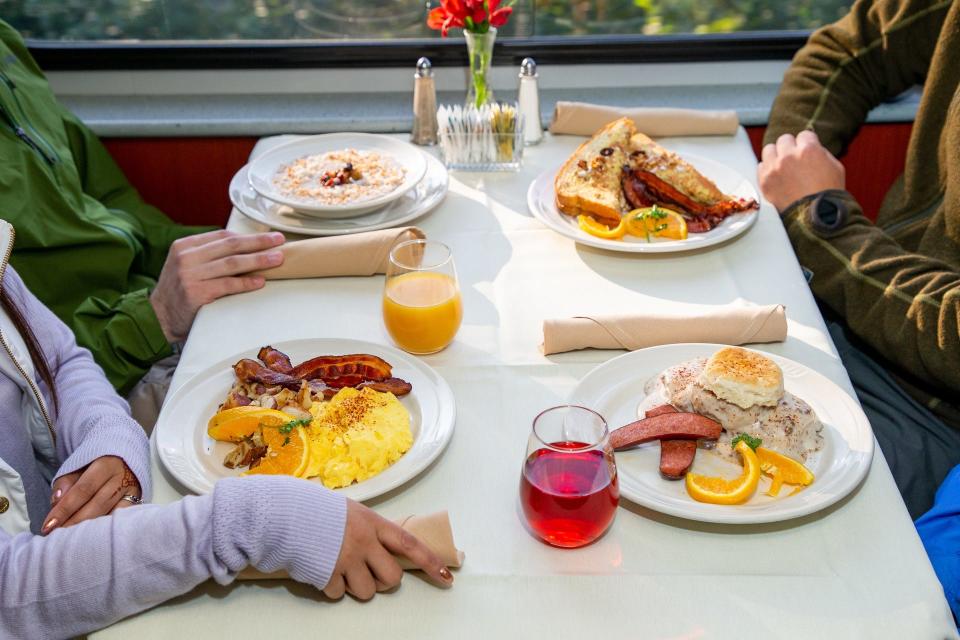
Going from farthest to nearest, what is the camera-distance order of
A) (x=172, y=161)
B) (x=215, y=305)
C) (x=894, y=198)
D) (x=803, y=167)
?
(x=172, y=161) → (x=894, y=198) → (x=803, y=167) → (x=215, y=305)

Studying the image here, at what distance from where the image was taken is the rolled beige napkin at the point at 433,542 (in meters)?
0.88

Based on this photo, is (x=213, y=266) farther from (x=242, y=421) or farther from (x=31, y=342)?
(x=242, y=421)

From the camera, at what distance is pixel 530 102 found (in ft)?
6.07

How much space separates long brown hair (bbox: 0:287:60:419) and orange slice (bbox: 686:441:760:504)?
83 cm

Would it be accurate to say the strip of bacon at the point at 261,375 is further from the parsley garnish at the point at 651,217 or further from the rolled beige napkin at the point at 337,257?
the parsley garnish at the point at 651,217

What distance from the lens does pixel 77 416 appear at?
3.81 ft

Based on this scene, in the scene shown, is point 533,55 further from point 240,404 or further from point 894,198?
point 240,404

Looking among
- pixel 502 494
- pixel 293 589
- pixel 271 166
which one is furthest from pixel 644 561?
pixel 271 166

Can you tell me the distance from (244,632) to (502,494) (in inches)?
11.8

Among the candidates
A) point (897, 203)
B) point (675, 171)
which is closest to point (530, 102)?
point (675, 171)

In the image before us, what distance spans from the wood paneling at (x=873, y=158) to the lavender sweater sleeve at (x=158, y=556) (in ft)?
6.37

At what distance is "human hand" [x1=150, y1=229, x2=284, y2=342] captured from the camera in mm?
1374

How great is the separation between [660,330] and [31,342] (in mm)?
824

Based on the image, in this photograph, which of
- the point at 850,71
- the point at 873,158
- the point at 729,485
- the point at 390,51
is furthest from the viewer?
the point at 390,51
